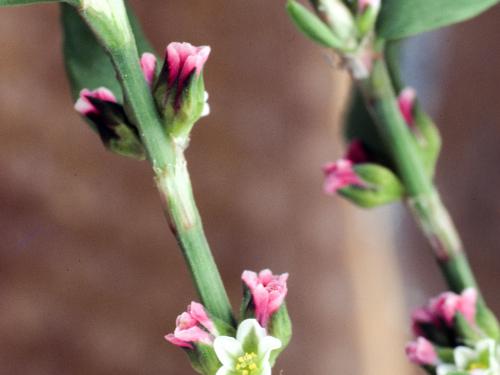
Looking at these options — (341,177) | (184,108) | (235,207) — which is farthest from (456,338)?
(235,207)

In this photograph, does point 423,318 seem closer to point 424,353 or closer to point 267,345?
point 424,353

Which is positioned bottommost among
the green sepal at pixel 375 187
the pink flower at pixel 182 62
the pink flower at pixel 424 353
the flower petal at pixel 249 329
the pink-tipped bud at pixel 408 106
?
the pink flower at pixel 424 353

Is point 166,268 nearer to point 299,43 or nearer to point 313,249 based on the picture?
point 313,249

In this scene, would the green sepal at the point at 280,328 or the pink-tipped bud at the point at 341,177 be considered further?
the pink-tipped bud at the point at 341,177

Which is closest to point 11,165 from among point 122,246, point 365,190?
point 122,246

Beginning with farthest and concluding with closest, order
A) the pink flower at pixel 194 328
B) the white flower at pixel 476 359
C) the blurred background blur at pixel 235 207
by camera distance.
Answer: the blurred background blur at pixel 235 207 → the white flower at pixel 476 359 → the pink flower at pixel 194 328

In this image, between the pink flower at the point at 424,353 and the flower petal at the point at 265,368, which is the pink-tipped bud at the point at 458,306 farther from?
the flower petal at the point at 265,368

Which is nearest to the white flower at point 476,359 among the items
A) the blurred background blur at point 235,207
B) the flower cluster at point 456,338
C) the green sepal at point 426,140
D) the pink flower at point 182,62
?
the flower cluster at point 456,338

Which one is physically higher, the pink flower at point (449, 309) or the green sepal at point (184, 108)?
the green sepal at point (184, 108)
